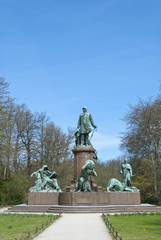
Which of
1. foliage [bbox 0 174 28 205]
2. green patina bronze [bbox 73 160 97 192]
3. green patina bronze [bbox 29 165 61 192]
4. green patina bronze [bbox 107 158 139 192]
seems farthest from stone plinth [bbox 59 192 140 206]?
foliage [bbox 0 174 28 205]

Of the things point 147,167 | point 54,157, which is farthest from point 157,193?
point 54,157

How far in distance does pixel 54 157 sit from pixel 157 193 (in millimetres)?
14581

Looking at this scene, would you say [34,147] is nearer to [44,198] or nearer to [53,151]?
[53,151]

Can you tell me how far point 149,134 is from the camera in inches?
1154

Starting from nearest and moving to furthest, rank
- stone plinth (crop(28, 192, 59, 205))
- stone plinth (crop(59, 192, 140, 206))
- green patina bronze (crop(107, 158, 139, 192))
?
stone plinth (crop(59, 192, 140, 206)), stone plinth (crop(28, 192, 59, 205)), green patina bronze (crop(107, 158, 139, 192))

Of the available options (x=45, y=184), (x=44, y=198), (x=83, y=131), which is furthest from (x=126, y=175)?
(x=44, y=198)

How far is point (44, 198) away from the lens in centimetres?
2089

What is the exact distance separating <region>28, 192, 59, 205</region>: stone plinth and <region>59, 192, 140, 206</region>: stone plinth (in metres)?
0.73

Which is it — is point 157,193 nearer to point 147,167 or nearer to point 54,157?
point 147,167

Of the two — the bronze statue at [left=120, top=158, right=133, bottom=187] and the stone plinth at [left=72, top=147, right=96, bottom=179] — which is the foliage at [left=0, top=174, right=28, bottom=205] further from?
the bronze statue at [left=120, top=158, right=133, bottom=187]

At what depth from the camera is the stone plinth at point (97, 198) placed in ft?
61.3

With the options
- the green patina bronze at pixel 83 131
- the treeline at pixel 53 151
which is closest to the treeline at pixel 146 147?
the treeline at pixel 53 151

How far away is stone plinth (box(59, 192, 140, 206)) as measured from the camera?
1867 cm

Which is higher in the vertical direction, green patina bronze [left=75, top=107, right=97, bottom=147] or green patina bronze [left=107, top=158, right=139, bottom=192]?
green patina bronze [left=75, top=107, right=97, bottom=147]
